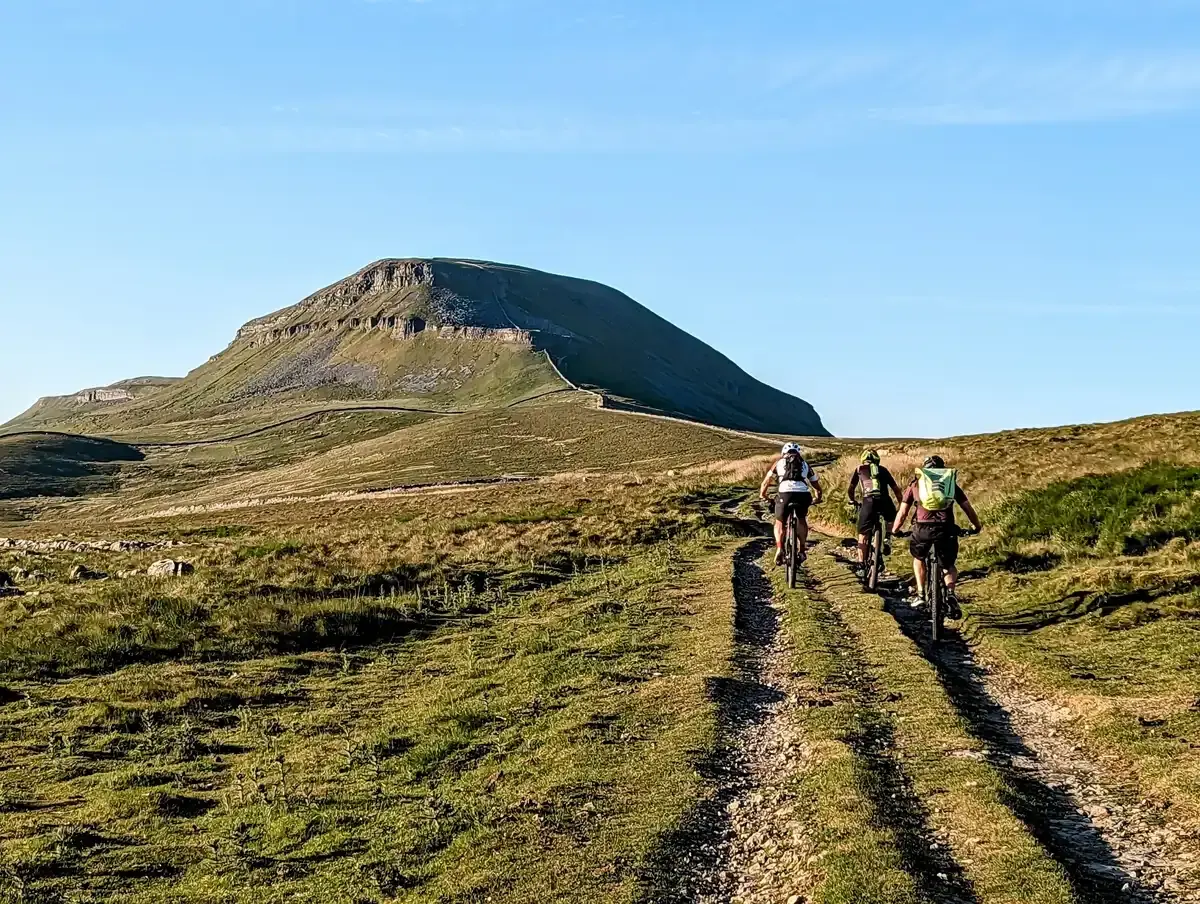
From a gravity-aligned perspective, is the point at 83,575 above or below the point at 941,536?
below

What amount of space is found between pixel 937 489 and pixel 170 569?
22.5 meters

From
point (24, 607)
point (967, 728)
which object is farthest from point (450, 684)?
point (24, 607)

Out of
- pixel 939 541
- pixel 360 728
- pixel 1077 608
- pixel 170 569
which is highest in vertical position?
pixel 939 541

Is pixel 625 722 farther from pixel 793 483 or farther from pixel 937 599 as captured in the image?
pixel 793 483

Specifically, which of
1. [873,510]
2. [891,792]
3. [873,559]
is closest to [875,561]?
[873,559]

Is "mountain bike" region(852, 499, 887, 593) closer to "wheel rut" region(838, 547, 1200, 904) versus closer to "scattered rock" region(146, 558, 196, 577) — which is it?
"wheel rut" region(838, 547, 1200, 904)

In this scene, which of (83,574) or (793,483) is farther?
(83,574)

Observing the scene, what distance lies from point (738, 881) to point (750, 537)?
24.7m

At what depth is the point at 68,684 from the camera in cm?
1728

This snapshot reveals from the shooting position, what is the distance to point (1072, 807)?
28.9 feet

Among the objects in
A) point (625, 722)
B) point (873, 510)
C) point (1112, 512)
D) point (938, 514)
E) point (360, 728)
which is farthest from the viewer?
point (1112, 512)

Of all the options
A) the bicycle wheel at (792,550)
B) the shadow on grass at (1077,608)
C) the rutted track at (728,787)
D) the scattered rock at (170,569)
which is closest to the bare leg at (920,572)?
the shadow on grass at (1077,608)

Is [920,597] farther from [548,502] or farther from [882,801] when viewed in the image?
[548,502]

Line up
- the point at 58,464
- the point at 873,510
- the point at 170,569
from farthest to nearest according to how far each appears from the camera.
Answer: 1. the point at 58,464
2. the point at 170,569
3. the point at 873,510
